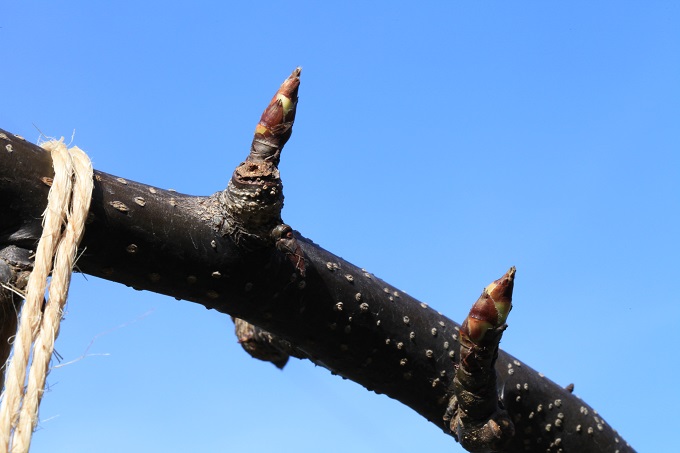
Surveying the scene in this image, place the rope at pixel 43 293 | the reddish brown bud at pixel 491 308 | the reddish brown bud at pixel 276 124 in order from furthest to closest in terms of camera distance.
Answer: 1. the reddish brown bud at pixel 491 308
2. the reddish brown bud at pixel 276 124
3. the rope at pixel 43 293

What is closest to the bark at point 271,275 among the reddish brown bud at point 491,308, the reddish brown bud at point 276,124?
the reddish brown bud at point 276,124

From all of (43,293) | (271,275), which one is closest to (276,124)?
(271,275)

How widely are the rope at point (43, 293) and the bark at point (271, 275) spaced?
0.05m

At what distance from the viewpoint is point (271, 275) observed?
2.04 meters

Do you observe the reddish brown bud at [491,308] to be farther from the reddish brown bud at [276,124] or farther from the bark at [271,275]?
the reddish brown bud at [276,124]

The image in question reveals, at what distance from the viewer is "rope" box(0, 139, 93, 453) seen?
A: 4.61ft

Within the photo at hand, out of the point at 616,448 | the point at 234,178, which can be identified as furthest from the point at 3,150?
the point at 616,448

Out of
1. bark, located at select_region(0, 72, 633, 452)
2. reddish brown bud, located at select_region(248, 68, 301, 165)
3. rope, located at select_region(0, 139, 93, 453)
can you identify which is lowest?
rope, located at select_region(0, 139, 93, 453)

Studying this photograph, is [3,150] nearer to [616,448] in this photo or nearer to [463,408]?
[463,408]

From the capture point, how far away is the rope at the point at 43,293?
1.40 m

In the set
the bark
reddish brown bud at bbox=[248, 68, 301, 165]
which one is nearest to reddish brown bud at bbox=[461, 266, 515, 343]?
the bark

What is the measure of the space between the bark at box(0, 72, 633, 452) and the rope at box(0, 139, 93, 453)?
0.17ft

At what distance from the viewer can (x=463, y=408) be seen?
2393 mm

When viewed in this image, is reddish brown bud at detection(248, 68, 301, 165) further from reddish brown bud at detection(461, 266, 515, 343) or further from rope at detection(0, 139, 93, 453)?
reddish brown bud at detection(461, 266, 515, 343)
